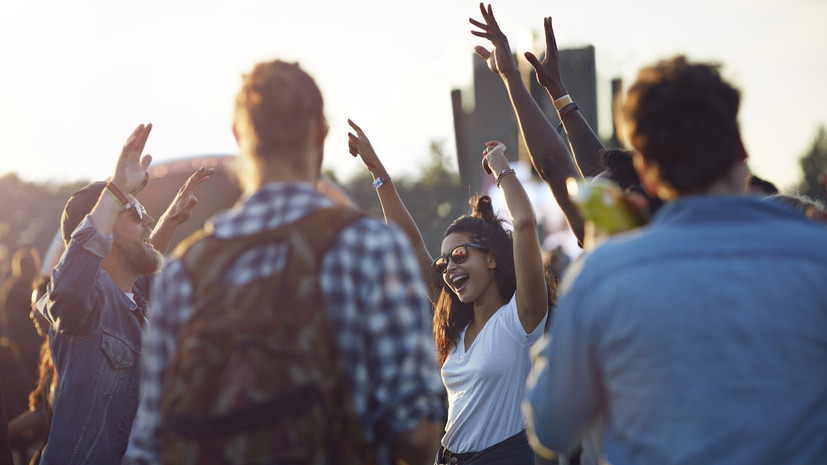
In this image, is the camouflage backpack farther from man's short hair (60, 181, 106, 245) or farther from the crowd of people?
man's short hair (60, 181, 106, 245)

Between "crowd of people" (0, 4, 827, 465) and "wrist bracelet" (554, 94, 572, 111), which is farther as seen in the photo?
"wrist bracelet" (554, 94, 572, 111)

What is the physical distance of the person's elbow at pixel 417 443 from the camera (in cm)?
194

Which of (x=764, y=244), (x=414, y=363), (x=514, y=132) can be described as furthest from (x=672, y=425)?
(x=514, y=132)

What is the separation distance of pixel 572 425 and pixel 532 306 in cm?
170

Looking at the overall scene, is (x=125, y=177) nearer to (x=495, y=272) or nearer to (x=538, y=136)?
(x=538, y=136)

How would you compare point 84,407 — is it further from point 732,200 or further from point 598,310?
point 732,200

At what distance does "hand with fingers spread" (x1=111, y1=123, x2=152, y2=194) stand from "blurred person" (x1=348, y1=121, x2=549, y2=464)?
1.42 metres

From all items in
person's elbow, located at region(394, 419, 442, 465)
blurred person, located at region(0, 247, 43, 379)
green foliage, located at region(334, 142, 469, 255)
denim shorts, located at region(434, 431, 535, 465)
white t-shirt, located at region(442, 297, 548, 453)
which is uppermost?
person's elbow, located at region(394, 419, 442, 465)

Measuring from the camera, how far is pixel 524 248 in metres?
3.40

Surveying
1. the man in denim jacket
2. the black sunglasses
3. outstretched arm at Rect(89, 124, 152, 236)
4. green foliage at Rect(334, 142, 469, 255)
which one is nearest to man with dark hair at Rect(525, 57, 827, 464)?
outstretched arm at Rect(89, 124, 152, 236)

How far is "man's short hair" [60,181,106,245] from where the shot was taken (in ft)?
11.9

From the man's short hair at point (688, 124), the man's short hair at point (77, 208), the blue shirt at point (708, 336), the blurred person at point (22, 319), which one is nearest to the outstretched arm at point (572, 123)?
the man's short hair at point (688, 124)

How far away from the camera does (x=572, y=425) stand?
1847mm

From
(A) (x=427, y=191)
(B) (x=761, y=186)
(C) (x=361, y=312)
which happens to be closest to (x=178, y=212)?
(C) (x=361, y=312)
